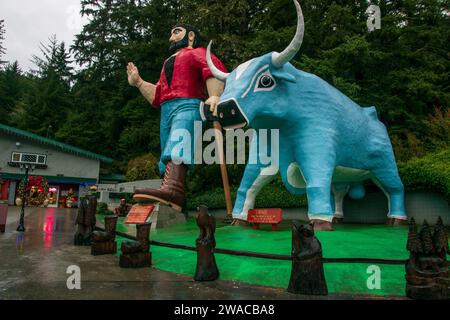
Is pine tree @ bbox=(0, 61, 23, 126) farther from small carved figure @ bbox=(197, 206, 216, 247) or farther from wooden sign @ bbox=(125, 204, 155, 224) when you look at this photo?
small carved figure @ bbox=(197, 206, 216, 247)

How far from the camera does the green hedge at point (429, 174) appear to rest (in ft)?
33.0

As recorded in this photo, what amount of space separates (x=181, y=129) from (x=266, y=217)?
163 inches

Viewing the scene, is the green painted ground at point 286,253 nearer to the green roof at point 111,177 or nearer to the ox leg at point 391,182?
the ox leg at point 391,182

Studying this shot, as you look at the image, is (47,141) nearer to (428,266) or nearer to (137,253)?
(137,253)

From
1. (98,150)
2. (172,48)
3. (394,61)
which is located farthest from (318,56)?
(98,150)

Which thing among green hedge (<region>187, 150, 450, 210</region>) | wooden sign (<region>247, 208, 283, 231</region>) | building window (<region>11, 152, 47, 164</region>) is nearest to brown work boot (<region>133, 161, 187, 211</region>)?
wooden sign (<region>247, 208, 283, 231</region>)

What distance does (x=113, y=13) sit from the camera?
28281 millimetres

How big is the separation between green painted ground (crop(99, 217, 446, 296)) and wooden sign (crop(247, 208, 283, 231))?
24cm

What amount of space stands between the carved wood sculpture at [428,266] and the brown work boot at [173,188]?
7.60 metres

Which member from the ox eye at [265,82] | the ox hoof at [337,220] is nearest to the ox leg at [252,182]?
the ox eye at [265,82]

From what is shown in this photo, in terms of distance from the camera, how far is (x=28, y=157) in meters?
24.9

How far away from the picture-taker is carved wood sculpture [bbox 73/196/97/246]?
8242mm

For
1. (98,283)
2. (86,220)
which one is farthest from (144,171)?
(98,283)

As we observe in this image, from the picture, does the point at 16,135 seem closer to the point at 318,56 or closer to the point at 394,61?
the point at 318,56
